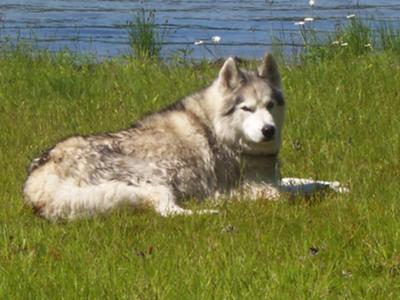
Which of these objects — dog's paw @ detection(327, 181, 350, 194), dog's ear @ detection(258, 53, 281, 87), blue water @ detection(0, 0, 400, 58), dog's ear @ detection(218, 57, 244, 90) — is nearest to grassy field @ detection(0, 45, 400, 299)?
dog's paw @ detection(327, 181, 350, 194)

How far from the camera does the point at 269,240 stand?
21.7 feet

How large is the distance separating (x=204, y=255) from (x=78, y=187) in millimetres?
1489

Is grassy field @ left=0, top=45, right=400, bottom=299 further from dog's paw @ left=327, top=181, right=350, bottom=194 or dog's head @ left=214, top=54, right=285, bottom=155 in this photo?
A: dog's head @ left=214, top=54, right=285, bottom=155

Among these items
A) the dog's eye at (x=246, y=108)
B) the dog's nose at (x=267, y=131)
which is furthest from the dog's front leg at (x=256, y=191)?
the dog's eye at (x=246, y=108)

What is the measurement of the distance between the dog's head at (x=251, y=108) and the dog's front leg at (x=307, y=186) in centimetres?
29

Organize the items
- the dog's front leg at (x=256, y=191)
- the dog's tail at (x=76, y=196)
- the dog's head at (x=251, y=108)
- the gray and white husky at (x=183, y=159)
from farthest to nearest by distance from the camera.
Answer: the dog's head at (x=251, y=108), the dog's front leg at (x=256, y=191), the gray and white husky at (x=183, y=159), the dog's tail at (x=76, y=196)

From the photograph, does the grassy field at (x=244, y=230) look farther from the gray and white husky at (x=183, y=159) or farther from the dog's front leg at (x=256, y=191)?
the dog's front leg at (x=256, y=191)

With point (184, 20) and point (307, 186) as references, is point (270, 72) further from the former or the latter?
point (184, 20)

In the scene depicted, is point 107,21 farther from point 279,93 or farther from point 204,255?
point 204,255

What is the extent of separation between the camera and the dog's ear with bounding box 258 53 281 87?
8625mm

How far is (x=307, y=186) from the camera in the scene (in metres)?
8.16

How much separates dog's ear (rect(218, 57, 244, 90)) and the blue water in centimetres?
777

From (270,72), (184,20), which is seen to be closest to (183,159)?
(270,72)

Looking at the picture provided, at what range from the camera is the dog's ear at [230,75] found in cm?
853
